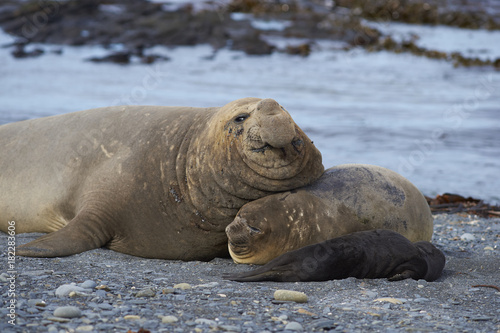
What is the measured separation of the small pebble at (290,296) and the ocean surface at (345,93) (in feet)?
15.6

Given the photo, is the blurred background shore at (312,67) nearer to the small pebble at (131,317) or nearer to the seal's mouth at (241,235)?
the seal's mouth at (241,235)

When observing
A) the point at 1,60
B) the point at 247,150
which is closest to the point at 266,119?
the point at 247,150

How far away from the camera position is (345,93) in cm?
1533

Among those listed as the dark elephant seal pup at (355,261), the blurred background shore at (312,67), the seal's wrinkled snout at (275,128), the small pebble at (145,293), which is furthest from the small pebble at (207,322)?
the blurred background shore at (312,67)

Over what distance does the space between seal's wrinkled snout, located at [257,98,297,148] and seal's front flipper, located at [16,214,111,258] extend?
4.48ft

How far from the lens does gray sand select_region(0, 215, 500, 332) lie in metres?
2.81

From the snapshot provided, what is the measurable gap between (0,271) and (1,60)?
17.9 m

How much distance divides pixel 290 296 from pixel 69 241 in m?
1.65

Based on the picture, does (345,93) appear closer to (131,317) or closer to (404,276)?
(404,276)

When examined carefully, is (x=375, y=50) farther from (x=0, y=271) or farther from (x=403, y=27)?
(x=0, y=271)

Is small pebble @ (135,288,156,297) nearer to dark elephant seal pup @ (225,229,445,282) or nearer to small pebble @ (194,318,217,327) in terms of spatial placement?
small pebble @ (194,318,217,327)

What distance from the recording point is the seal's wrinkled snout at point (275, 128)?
12.6 ft

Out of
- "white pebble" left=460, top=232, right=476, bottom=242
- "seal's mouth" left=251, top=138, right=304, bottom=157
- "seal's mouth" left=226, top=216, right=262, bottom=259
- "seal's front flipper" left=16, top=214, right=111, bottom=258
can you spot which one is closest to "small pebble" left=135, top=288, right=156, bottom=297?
"seal's mouth" left=226, top=216, right=262, bottom=259

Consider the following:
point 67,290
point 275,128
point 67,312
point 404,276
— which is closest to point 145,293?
point 67,290
